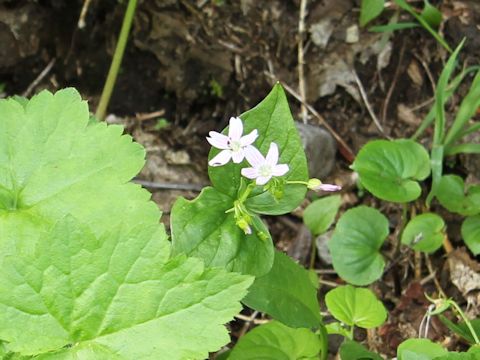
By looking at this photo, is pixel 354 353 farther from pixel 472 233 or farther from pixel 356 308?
pixel 472 233

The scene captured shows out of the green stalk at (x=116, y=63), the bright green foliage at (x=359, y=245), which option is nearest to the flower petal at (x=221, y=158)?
the bright green foliage at (x=359, y=245)

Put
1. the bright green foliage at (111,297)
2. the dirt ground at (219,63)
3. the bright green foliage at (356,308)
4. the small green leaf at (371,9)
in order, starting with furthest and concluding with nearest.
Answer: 1. the dirt ground at (219,63)
2. the small green leaf at (371,9)
3. the bright green foliage at (356,308)
4. the bright green foliage at (111,297)

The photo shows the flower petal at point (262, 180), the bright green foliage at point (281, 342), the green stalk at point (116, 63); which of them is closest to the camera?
the flower petal at point (262, 180)

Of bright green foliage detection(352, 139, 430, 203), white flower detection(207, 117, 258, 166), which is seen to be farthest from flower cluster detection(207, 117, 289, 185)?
bright green foliage detection(352, 139, 430, 203)

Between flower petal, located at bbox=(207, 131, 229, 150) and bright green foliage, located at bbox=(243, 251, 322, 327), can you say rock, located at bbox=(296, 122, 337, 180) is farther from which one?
flower petal, located at bbox=(207, 131, 229, 150)

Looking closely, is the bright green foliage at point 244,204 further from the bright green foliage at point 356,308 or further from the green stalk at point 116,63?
the green stalk at point 116,63

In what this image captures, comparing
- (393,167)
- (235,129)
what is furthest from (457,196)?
(235,129)

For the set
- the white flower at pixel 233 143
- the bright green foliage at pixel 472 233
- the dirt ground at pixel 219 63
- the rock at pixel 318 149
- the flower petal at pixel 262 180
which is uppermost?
the white flower at pixel 233 143

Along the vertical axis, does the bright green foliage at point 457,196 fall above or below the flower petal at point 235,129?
below
